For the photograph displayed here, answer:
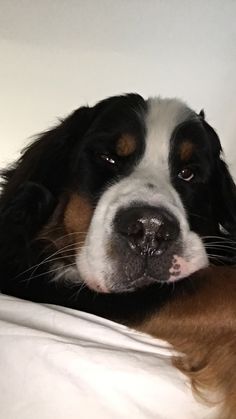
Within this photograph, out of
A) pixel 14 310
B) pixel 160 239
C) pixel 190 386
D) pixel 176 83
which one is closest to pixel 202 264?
pixel 160 239

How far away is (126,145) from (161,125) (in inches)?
4.3

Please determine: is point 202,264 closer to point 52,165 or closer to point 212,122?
point 52,165

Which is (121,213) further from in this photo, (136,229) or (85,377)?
(85,377)

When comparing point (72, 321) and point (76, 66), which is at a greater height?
point (76, 66)

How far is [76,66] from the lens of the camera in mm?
1950

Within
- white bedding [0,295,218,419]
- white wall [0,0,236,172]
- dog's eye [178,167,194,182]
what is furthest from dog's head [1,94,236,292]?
white wall [0,0,236,172]

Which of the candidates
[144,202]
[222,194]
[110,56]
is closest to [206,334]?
[144,202]

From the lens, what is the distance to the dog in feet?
3.36

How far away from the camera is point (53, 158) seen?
1318mm

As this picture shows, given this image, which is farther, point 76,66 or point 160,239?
point 76,66

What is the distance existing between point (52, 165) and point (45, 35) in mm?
756

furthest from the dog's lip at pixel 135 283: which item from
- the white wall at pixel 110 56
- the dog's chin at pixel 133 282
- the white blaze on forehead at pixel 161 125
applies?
the white wall at pixel 110 56

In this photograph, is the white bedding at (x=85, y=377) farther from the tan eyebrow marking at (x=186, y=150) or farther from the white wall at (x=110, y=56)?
the white wall at (x=110, y=56)

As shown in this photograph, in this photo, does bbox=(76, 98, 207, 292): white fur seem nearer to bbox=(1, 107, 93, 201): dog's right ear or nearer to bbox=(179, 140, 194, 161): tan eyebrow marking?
bbox=(179, 140, 194, 161): tan eyebrow marking
